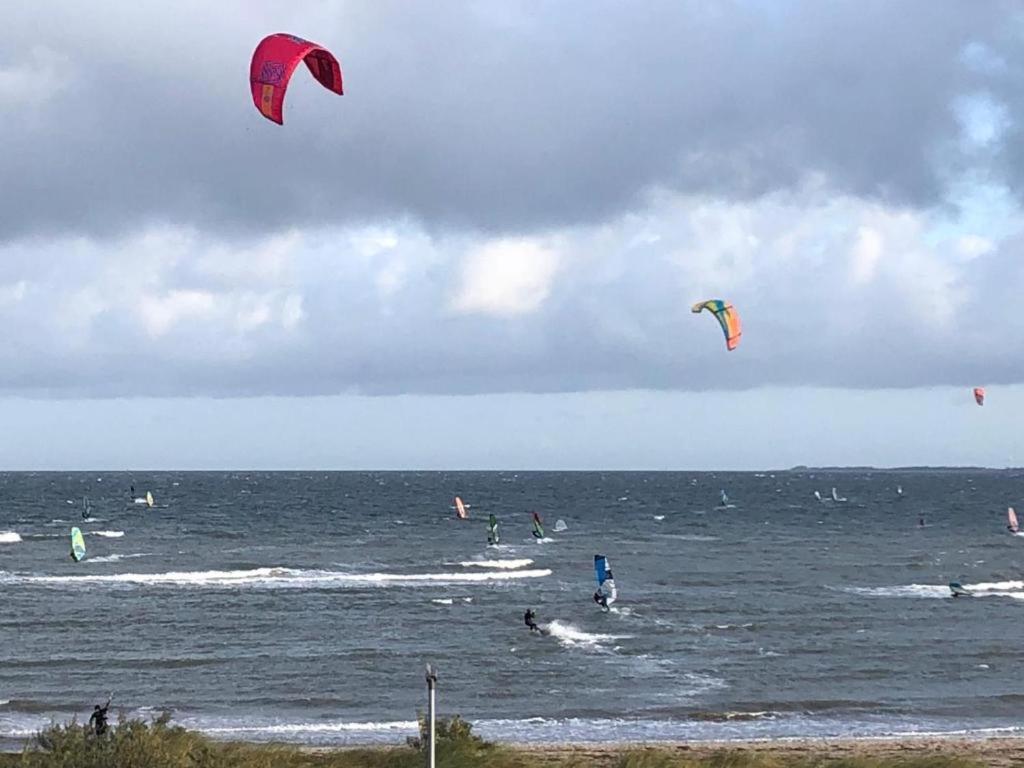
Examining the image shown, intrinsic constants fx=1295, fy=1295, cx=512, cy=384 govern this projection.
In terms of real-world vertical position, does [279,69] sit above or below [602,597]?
above

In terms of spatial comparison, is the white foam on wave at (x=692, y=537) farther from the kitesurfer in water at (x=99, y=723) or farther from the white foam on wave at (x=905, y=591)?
the kitesurfer in water at (x=99, y=723)

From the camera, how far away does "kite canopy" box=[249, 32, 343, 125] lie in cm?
1870

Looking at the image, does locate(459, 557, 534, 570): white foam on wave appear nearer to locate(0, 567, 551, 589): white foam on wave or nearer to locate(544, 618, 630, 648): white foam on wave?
locate(0, 567, 551, 589): white foam on wave

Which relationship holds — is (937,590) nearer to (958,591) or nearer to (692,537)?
(958,591)

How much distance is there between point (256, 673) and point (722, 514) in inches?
3285

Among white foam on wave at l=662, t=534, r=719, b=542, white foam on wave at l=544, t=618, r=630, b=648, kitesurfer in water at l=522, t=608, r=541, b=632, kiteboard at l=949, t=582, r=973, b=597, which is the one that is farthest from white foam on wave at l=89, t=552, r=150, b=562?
kiteboard at l=949, t=582, r=973, b=597

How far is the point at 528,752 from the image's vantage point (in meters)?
21.1

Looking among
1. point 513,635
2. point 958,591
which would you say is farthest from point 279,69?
point 958,591

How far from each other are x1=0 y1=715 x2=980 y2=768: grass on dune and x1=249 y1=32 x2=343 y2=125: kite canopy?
854cm

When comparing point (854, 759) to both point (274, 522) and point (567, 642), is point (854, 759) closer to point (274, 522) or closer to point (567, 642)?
point (567, 642)

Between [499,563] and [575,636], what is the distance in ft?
74.0

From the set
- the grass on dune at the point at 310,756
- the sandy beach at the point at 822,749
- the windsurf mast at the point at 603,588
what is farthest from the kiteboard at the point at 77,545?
the grass on dune at the point at 310,756

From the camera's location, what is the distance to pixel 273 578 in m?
52.8

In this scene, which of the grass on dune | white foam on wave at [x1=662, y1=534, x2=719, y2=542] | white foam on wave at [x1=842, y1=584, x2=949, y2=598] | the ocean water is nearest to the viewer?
the grass on dune
